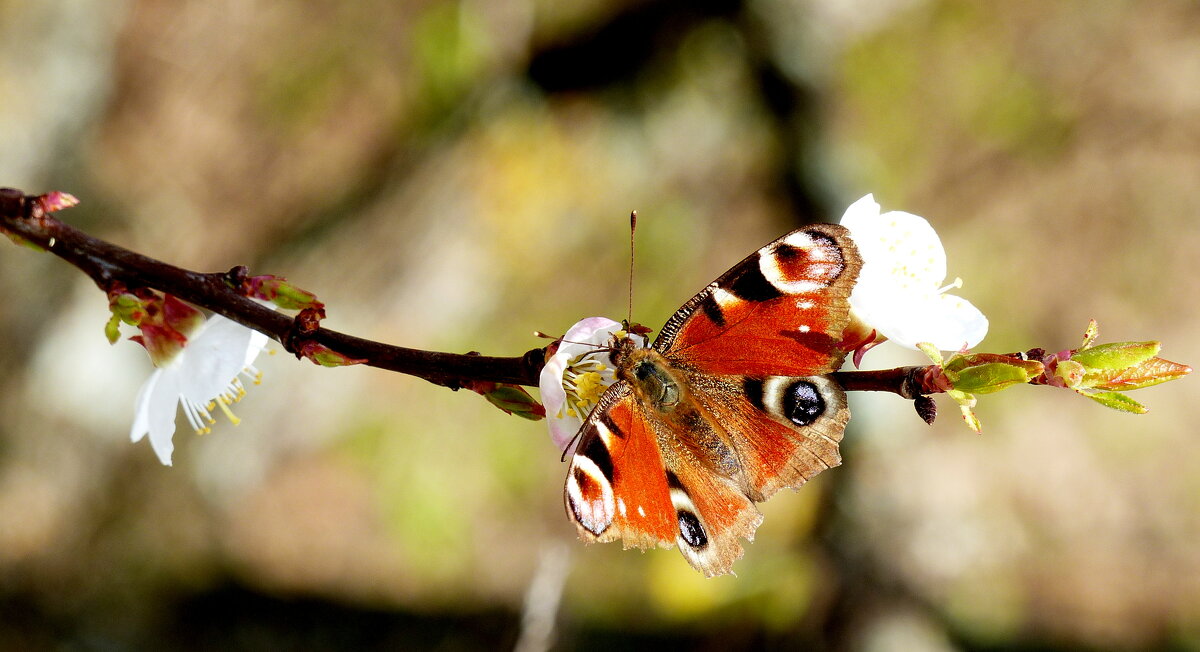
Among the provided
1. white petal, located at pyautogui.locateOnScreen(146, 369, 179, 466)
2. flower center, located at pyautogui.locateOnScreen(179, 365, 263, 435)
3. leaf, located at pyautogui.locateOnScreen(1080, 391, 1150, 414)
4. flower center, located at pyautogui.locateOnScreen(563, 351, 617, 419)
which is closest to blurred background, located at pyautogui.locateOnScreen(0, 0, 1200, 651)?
flower center, located at pyautogui.locateOnScreen(179, 365, 263, 435)

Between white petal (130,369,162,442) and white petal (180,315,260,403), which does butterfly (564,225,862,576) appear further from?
white petal (130,369,162,442)

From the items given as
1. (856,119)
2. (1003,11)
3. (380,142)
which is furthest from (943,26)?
(380,142)

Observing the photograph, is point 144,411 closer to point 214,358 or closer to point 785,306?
point 214,358

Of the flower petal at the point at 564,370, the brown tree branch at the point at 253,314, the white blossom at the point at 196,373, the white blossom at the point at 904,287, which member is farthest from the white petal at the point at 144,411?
the white blossom at the point at 904,287

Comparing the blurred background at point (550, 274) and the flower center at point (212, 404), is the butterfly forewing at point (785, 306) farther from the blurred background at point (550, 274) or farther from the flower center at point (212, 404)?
the blurred background at point (550, 274)

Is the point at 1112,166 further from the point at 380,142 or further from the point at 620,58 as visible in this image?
the point at 380,142
